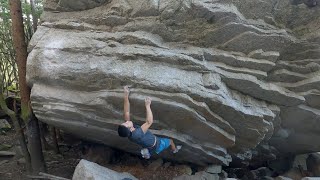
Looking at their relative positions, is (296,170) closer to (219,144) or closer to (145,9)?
(219,144)

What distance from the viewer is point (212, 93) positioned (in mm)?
8297

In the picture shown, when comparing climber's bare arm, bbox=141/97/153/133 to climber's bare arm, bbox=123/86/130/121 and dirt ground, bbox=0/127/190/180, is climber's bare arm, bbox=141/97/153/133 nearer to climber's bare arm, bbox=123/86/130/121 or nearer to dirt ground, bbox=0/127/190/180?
climber's bare arm, bbox=123/86/130/121

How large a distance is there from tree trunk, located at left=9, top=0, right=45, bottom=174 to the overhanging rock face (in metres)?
1.03

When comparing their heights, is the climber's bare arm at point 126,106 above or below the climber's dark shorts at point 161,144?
above

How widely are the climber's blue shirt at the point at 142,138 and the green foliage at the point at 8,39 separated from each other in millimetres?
6021

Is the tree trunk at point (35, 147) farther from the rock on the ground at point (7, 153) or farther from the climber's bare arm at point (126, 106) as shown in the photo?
the climber's bare arm at point (126, 106)

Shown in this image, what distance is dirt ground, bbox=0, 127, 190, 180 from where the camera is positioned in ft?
33.2

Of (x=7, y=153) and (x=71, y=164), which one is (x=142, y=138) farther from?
(x=7, y=153)

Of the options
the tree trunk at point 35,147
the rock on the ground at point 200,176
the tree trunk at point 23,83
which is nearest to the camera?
the rock on the ground at point 200,176

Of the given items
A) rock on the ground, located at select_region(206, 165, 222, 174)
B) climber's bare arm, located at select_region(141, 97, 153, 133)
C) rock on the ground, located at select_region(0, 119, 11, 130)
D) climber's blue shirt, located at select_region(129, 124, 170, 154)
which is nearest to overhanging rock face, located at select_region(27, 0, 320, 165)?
climber's bare arm, located at select_region(141, 97, 153, 133)

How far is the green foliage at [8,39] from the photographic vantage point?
38.9 ft

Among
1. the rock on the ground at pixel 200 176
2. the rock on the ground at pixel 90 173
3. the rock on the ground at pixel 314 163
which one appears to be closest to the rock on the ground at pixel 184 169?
the rock on the ground at pixel 200 176

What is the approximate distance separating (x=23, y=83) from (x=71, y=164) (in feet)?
11.2

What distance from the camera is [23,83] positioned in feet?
32.6
